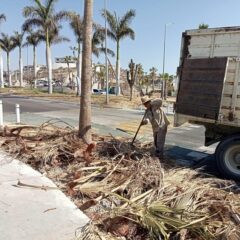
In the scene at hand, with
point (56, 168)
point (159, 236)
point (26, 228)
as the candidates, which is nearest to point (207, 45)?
point (56, 168)

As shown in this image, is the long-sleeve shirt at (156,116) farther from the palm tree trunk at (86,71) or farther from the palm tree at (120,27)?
the palm tree at (120,27)

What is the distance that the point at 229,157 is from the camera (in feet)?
24.4

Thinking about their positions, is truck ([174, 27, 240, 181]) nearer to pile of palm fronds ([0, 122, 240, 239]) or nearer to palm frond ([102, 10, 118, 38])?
pile of palm fronds ([0, 122, 240, 239])

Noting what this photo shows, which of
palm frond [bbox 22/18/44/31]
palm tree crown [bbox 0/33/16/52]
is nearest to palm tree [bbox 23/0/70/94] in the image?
palm frond [bbox 22/18/44/31]

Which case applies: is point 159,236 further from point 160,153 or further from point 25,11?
point 25,11

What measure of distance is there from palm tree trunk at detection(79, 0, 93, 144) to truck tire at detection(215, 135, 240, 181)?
328 cm

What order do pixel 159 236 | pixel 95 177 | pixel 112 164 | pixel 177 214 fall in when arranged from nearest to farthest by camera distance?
1. pixel 159 236
2. pixel 177 214
3. pixel 95 177
4. pixel 112 164

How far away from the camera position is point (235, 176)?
725 centimetres

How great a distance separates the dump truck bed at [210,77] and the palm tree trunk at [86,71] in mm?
2247

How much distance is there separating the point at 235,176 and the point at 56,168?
3.77m

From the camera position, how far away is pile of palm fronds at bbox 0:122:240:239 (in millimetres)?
4422

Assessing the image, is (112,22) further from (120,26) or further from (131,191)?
(131,191)

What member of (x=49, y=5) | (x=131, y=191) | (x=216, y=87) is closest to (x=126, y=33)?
(x=49, y=5)

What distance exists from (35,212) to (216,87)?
4.55 metres
